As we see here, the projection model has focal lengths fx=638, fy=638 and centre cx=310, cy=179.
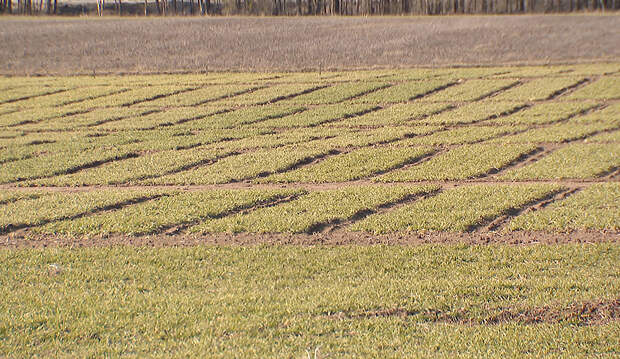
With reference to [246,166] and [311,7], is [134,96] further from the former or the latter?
[311,7]

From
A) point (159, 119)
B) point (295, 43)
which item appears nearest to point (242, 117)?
point (159, 119)

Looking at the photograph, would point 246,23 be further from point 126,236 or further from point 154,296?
point 154,296

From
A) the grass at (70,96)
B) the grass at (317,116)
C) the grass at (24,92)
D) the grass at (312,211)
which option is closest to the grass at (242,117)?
the grass at (317,116)

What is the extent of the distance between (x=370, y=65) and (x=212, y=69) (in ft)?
27.6

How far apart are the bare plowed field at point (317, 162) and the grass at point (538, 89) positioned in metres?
0.09

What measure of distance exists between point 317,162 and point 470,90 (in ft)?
42.0

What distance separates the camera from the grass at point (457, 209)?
32.9 ft

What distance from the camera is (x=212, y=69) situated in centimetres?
3394

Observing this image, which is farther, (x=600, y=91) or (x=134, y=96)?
(x=134, y=96)

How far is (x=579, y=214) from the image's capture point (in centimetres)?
1041

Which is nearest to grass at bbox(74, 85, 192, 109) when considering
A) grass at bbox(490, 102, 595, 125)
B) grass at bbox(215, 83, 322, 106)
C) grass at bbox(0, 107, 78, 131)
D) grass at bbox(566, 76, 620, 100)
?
grass at bbox(0, 107, 78, 131)

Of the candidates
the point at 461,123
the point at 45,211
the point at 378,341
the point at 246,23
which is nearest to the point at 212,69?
the point at 246,23

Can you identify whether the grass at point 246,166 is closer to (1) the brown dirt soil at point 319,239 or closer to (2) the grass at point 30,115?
(1) the brown dirt soil at point 319,239

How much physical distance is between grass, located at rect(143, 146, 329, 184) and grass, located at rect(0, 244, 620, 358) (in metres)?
4.59
